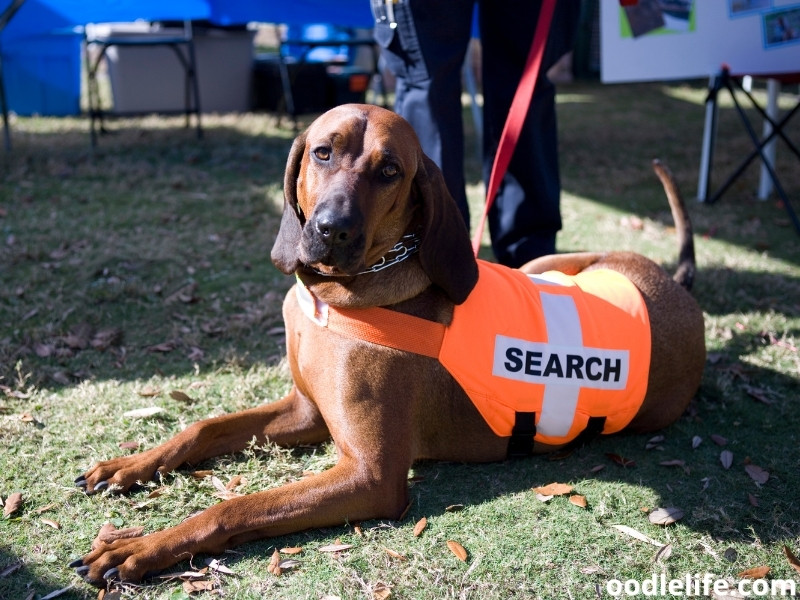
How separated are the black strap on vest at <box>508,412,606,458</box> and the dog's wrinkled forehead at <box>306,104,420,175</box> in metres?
1.13

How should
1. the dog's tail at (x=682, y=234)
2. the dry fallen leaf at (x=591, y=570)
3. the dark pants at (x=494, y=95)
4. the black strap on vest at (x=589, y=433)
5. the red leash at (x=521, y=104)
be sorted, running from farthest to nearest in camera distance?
the dog's tail at (x=682, y=234) < the dark pants at (x=494, y=95) < the red leash at (x=521, y=104) < the black strap on vest at (x=589, y=433) < the dry fallen leaf at (x=591, y=570)

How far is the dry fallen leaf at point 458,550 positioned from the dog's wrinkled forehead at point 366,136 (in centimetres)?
136

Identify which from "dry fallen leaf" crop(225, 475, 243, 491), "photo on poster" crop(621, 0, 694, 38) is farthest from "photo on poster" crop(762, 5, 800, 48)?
"dry fallen leaf" crop(225, 475, 243, 491)

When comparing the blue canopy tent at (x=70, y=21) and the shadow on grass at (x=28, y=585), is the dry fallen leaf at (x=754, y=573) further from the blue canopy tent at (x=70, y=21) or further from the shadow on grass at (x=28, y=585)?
the blue canopy tent at (x=70, y=21)

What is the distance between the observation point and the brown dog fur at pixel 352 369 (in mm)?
2666

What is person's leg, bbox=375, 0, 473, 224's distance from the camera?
3.99 m

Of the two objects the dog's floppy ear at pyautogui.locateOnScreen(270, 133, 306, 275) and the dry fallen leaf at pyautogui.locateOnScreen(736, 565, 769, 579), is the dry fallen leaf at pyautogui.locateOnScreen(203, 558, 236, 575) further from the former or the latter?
the dry fallen leaf at pyautogui.locateOnScreen(736, 565, 769, 579)

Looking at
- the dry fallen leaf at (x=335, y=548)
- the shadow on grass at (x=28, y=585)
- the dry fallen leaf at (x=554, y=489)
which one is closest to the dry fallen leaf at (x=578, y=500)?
the dry fallen leaf at (x=554, y=489)

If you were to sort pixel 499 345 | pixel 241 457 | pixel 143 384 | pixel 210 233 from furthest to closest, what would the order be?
pixel 210 233 < pixel 143 384 < pixel 241 457 < pixel 499 345

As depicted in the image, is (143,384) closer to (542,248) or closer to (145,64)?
(542,248)

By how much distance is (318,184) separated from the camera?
A: 110 inches

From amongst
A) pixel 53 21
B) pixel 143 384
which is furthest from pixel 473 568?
pixel 53 21

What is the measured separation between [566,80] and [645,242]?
11783 millimetres

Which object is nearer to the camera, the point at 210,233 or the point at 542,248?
the point at 542,248
